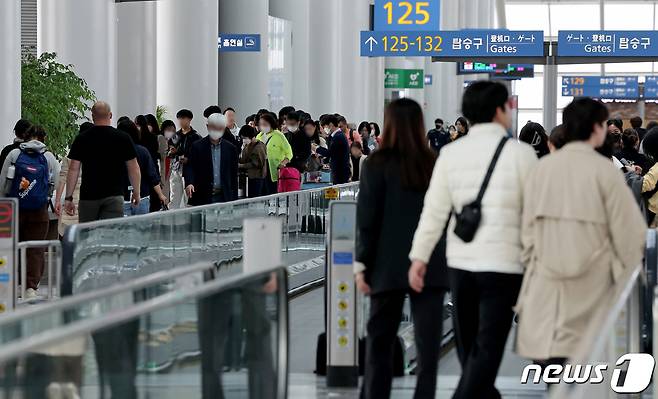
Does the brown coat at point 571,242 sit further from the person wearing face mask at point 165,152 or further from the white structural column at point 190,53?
the white structural column at point 190,53

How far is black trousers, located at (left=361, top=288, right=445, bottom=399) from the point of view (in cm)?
675

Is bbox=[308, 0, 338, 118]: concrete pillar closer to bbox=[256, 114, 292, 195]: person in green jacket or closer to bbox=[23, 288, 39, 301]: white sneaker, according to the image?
bbox=[256, 114, 292, 195]: person in green jacket

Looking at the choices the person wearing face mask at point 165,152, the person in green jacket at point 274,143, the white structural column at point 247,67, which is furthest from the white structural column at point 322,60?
the person in green jacket at point 274,143

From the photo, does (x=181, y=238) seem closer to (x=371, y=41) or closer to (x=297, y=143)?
(x=297, y=143)

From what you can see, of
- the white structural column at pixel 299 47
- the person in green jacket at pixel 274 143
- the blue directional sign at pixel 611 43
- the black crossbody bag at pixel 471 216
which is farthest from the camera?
the white structural column at pixel 299 47

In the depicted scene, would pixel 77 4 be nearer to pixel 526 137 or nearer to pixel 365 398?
pixel 526 137

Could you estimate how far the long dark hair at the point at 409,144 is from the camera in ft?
22.1

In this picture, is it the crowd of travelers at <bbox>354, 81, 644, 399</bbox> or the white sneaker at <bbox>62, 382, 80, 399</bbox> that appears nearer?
the white sneaker at <bbox>62, 382, 80, 399</bbox>

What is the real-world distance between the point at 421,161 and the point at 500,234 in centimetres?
64

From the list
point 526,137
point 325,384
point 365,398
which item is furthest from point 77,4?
point 365,398

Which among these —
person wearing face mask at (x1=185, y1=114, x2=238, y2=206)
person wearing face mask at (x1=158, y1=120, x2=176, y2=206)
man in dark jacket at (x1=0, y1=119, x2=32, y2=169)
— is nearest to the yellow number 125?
person wearing face mask at (x1=158, y1=120, x2=176, y2=206)

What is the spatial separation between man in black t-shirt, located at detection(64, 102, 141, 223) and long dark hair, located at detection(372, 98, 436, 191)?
5.58 metres

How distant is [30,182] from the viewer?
12766 millimetres

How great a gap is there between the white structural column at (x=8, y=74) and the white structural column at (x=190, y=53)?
12.7 m
